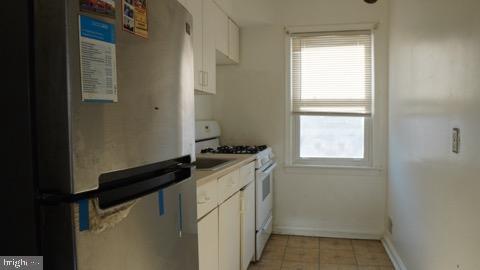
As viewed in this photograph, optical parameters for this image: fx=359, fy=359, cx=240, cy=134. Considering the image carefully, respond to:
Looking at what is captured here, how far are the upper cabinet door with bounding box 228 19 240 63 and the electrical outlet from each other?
216 centimetres

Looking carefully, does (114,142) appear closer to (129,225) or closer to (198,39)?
(129,225)

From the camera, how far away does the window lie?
362 cm

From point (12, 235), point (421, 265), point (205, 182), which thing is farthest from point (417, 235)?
point (12, 235)

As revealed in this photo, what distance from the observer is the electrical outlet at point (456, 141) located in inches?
67.4

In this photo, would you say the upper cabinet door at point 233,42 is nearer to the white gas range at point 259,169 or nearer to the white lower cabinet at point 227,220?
the white gas range at point 259,169

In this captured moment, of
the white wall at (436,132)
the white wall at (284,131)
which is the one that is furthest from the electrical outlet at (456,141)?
the white wall at (284,131)

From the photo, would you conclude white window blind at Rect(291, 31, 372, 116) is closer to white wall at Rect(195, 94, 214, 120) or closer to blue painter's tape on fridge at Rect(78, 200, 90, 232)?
white wall at Rect(195, 94, 214, 120)

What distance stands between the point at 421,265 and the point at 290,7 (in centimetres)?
267

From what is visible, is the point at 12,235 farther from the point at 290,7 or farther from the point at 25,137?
the point at 290,7

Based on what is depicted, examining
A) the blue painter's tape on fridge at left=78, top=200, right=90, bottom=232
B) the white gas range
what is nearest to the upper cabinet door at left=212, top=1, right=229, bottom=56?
the white gas range

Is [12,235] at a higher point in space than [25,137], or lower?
lower

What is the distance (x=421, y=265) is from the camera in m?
2.28

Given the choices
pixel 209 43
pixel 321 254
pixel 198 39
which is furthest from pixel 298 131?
pixel 198 39

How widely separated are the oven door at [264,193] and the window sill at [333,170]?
22 cm
